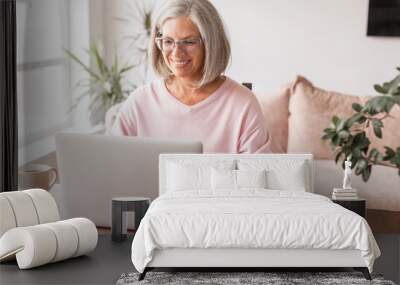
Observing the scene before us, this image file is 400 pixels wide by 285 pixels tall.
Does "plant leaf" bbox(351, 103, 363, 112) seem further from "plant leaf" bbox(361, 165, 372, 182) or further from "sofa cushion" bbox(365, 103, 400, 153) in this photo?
"sofa cushion" bbox(365, 103, 400, 153)

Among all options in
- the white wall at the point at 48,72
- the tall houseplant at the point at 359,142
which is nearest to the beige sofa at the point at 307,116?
the tall houseplant at the point at 359,142

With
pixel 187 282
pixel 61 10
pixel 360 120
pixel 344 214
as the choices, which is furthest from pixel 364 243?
pixel 61 10

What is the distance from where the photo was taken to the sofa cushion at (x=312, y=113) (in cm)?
713

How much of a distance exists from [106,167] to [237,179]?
1.05 m

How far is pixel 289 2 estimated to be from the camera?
7094 millimetres

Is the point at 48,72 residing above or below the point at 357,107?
above

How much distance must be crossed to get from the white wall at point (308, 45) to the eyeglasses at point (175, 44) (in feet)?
1.19

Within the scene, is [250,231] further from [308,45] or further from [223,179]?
[308,45]

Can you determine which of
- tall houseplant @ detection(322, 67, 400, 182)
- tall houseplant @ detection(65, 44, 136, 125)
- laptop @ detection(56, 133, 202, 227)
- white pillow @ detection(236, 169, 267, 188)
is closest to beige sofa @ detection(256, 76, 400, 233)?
tall houseplant @ detection(322, 67, 400, 182)

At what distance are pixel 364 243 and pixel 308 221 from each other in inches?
13.6

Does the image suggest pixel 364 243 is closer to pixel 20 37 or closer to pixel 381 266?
pixel 381 266

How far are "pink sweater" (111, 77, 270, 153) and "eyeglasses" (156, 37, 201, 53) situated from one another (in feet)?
0.91

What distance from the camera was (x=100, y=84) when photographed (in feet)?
23.8

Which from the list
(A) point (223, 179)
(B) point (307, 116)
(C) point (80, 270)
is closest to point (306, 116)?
(B) point (307, 116)
